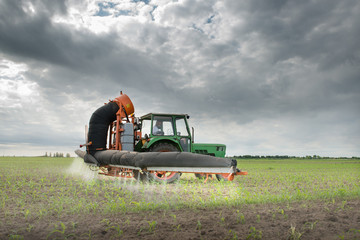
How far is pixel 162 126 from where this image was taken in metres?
10.3

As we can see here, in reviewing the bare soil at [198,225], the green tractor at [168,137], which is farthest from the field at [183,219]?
the green tractor at [168,137]

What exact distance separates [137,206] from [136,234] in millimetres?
1343

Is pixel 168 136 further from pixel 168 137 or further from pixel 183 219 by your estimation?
pixel 183 219

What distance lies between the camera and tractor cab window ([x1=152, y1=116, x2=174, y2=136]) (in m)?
10.1

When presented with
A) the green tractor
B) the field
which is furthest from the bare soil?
the green tractor

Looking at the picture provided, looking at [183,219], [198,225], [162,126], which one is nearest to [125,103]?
[162,126]

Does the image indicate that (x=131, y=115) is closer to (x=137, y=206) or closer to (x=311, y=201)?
(x=137, y=206)

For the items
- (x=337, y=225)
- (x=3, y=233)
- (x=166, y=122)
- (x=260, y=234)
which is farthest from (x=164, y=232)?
(x=166, y=122)

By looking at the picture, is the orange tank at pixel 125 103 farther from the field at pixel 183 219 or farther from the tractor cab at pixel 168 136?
the field at pixel 183 219

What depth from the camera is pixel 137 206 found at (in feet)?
17.2

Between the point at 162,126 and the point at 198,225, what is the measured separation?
630 cm

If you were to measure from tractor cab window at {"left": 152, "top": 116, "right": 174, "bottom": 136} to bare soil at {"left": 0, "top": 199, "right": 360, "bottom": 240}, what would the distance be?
16.9 feet

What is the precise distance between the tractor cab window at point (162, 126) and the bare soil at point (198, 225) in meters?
5.16

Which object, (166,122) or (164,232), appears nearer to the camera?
(164,232)
